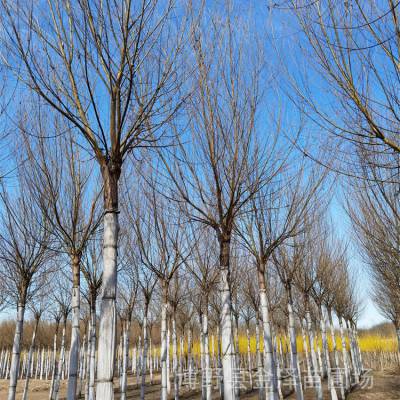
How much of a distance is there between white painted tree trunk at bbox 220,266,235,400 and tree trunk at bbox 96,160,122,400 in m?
1.95

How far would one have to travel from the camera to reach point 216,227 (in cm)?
526

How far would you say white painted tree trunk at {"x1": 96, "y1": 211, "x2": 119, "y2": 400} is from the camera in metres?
2.75

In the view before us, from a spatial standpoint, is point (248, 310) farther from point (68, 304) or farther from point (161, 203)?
point (161, 203)

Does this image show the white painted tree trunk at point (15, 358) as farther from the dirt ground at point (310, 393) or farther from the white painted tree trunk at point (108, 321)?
the dirt ground at point (310, 393)

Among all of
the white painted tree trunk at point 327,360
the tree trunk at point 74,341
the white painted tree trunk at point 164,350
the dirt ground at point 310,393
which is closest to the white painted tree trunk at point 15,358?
the tree trunk at point 74,341

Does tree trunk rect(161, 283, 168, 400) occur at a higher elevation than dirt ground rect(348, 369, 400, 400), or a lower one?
higher

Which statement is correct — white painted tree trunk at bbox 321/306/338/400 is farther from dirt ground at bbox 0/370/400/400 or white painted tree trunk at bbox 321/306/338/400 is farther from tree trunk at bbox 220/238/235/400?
tree trunk at bbox 220/238/235/400

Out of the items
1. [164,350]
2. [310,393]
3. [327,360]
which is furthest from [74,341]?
[310,393]

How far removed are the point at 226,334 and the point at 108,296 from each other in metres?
2.11

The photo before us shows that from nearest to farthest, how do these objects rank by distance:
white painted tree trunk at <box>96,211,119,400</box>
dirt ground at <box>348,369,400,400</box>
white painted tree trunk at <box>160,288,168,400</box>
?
white painted tree trunk at <box>96,211,119,400</box>, white painted tree trunk at <box>160,288,168,400</box>, dirt ground at <box>348,369,400,400</box>

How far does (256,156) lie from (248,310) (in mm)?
13212

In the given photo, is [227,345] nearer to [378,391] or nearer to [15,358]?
[15,358]

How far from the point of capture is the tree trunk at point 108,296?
2.76m

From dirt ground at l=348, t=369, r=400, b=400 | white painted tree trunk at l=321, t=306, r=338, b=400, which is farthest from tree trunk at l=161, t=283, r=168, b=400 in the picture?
dirt ground at l=348, t=369, r=400, b=400
